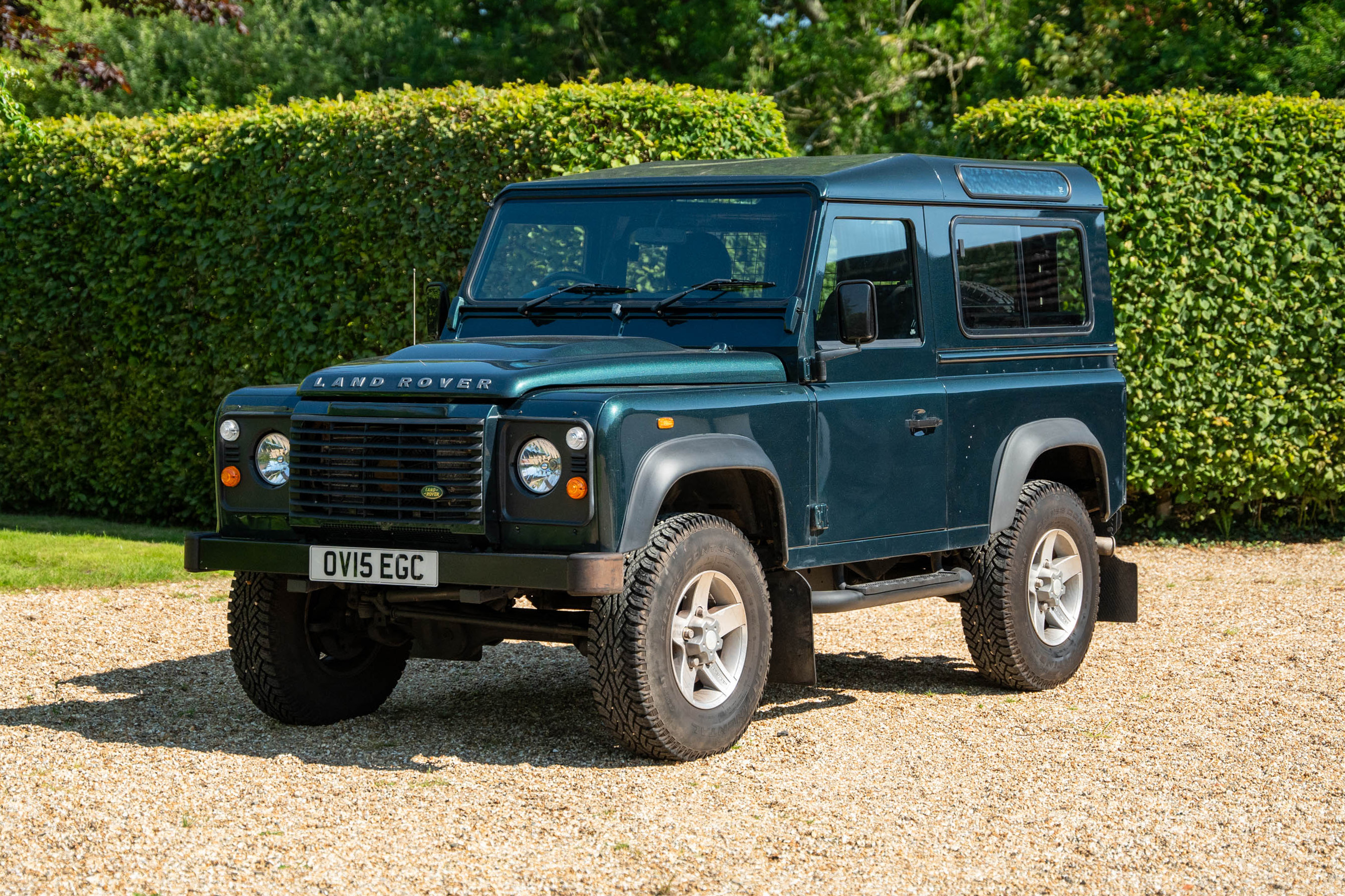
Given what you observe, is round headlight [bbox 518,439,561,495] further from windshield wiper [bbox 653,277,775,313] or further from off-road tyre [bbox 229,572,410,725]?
off-road tyre [bbox 229,572,410,725]

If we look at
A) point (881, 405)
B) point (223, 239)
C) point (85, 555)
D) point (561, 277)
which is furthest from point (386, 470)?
point (223, 239)

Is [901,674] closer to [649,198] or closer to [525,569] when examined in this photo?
[649,198]

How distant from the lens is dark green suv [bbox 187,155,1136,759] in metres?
5.21

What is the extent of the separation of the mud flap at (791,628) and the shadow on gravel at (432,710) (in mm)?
508

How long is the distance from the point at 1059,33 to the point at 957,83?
8.38 feet

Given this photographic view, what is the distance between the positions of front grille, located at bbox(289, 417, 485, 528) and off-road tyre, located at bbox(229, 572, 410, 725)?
58 centimetres

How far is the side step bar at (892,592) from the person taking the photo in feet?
19.7

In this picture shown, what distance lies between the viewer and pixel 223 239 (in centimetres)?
1127

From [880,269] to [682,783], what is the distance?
2.33m

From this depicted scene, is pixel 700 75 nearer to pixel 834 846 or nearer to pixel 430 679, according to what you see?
pixel 430 679

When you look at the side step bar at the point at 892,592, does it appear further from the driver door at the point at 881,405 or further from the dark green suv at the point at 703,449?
the driver door at the point at 881,405

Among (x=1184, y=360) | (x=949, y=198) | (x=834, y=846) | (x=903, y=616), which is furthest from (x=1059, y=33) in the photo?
(x=834, y=846)

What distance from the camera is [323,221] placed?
10.9 metres

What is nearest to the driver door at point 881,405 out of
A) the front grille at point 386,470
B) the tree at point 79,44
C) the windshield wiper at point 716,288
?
the windshield wiper at point 716,288
